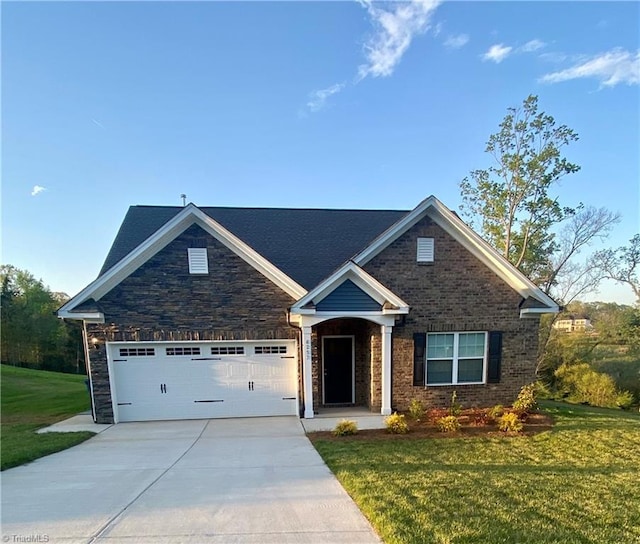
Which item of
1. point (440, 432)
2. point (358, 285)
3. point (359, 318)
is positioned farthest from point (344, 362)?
point (440, 432)

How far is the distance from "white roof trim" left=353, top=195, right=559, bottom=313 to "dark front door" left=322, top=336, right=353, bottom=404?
2611 millimetres

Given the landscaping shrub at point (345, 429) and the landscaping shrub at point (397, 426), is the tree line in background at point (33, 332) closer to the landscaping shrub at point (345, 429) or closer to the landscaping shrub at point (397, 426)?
the landscaping shrub at point (345, 429)

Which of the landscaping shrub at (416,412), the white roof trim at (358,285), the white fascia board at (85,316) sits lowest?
the landscaping shrub at (416,412)

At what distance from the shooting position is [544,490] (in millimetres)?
4590

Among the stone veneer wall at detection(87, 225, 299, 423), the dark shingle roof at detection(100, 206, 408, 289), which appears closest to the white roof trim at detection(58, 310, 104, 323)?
the stone veneer wall at detection(87, 225, 299, 423)

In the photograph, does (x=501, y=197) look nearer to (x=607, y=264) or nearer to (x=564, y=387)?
(x=607, y=264)

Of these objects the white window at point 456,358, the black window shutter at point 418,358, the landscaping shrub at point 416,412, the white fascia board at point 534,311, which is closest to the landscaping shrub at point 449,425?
the landscaping shrub at point 416,412

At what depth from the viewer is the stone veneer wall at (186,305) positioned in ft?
28.3

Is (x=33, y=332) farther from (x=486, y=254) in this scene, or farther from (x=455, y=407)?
(x=486, y=254)

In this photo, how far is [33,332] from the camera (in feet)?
95.1

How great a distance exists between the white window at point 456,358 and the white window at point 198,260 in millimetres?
6485

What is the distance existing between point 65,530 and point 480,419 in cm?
808

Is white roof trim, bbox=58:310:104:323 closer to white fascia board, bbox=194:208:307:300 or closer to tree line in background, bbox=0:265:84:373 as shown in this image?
white fascia board, bbox=194:208:307:300

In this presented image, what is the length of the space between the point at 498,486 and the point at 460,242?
628 cm
